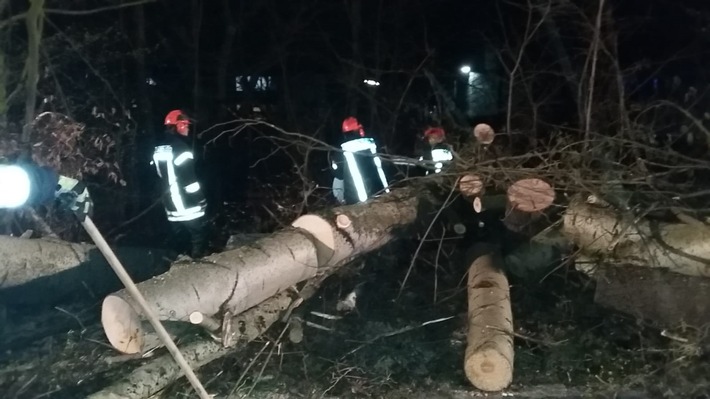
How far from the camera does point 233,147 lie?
484 inches

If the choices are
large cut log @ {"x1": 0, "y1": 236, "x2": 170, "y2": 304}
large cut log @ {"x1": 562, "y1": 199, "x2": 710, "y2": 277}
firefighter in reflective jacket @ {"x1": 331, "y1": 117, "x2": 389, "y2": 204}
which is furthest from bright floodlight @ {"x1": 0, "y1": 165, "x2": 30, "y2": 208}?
firefighter in reflective jacket @ {"x1": 331, "y1": 117, "x2": 389, "y2": 204}

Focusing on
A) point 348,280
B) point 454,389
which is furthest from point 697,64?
point 454,389

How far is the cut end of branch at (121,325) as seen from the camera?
3641 mm

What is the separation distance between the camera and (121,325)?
12.0 feet

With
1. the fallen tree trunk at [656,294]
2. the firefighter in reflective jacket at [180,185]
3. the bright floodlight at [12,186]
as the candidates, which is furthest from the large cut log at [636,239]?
the bright floodlight at [12,186]

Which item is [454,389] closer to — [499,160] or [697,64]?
[499,160]

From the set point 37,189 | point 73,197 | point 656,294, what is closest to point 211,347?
point 73,197

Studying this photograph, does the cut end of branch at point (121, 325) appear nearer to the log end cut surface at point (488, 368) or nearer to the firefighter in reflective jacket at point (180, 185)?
the log end cut surface at point (488, 368)

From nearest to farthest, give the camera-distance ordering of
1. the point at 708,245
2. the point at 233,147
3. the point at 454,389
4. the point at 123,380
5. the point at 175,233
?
1. the point at 123,380
2. the point at 454,389
3. the point at 708,245
4. the point at 175,233
5. the point at 233,147

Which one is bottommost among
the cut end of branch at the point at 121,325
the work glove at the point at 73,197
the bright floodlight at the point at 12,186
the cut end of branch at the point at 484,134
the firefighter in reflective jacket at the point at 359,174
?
the firefighter in reflective jacket at the point at 359,174

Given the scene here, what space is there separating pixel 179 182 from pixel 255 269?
205 cm

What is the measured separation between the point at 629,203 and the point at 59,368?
332 cm

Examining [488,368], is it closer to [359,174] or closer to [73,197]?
[73,197]

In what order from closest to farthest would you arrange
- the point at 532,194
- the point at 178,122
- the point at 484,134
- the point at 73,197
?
the point at 73,197 → the point at 532,194 → the point at 484,134 → the point at 178,122
